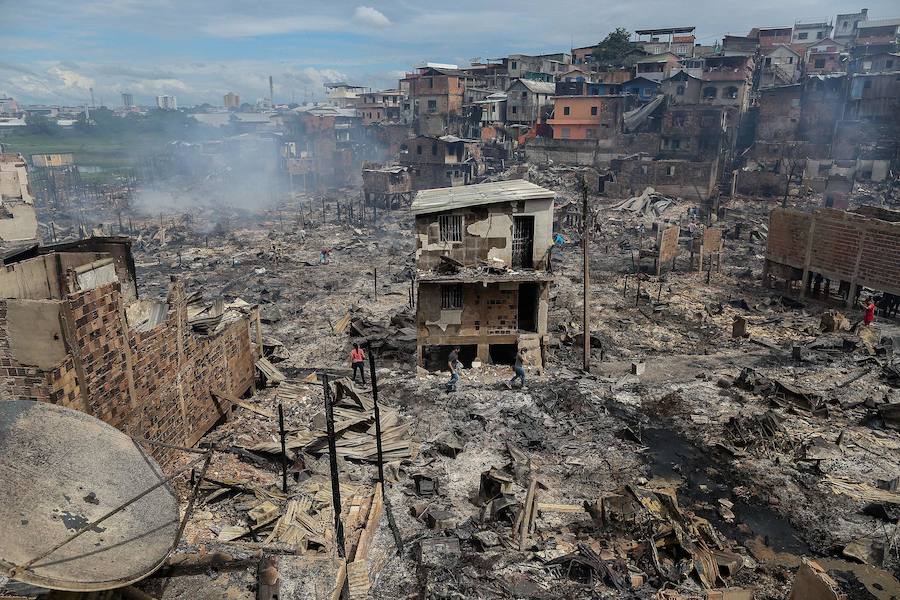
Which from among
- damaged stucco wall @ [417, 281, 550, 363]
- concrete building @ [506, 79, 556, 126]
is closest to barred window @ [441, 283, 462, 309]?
damaged stucco wall @ [417, 281, 550, 363]

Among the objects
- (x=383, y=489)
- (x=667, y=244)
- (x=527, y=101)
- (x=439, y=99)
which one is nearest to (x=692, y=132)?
(x=527, y=101)

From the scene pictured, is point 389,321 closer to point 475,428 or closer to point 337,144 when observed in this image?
point 475,428

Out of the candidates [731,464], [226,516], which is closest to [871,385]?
[731,464]

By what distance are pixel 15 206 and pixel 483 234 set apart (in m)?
33.9

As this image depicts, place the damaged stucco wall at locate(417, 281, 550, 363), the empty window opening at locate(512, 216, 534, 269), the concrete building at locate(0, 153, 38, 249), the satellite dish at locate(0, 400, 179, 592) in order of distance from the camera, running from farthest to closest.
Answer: the concrete building at locate(0, 153, 38, 249) → the damaged stucco wall at locate(417, 281, 550, 363) → the empty window opening at locate(512, 216, 534, 269) → the satellite dish at locate(0, 400, 179, 592)

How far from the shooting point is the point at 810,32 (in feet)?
246

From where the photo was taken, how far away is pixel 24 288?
1368 centimetres

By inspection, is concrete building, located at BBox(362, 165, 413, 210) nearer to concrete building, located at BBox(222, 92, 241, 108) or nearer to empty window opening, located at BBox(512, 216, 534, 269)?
empty window opening, located at BBox(512, 216, 534, 269)

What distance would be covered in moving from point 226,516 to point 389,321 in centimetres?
1500

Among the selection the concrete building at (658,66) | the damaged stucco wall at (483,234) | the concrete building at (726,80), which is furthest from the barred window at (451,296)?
the concrete building at (658,66)

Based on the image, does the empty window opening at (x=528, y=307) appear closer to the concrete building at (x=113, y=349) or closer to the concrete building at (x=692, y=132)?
the concrete building at (x=113, y=349)

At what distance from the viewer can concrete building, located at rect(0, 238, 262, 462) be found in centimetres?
941

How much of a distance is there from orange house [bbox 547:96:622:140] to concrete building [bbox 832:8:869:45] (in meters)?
38.5

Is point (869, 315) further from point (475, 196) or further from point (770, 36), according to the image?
point (770, 36)
